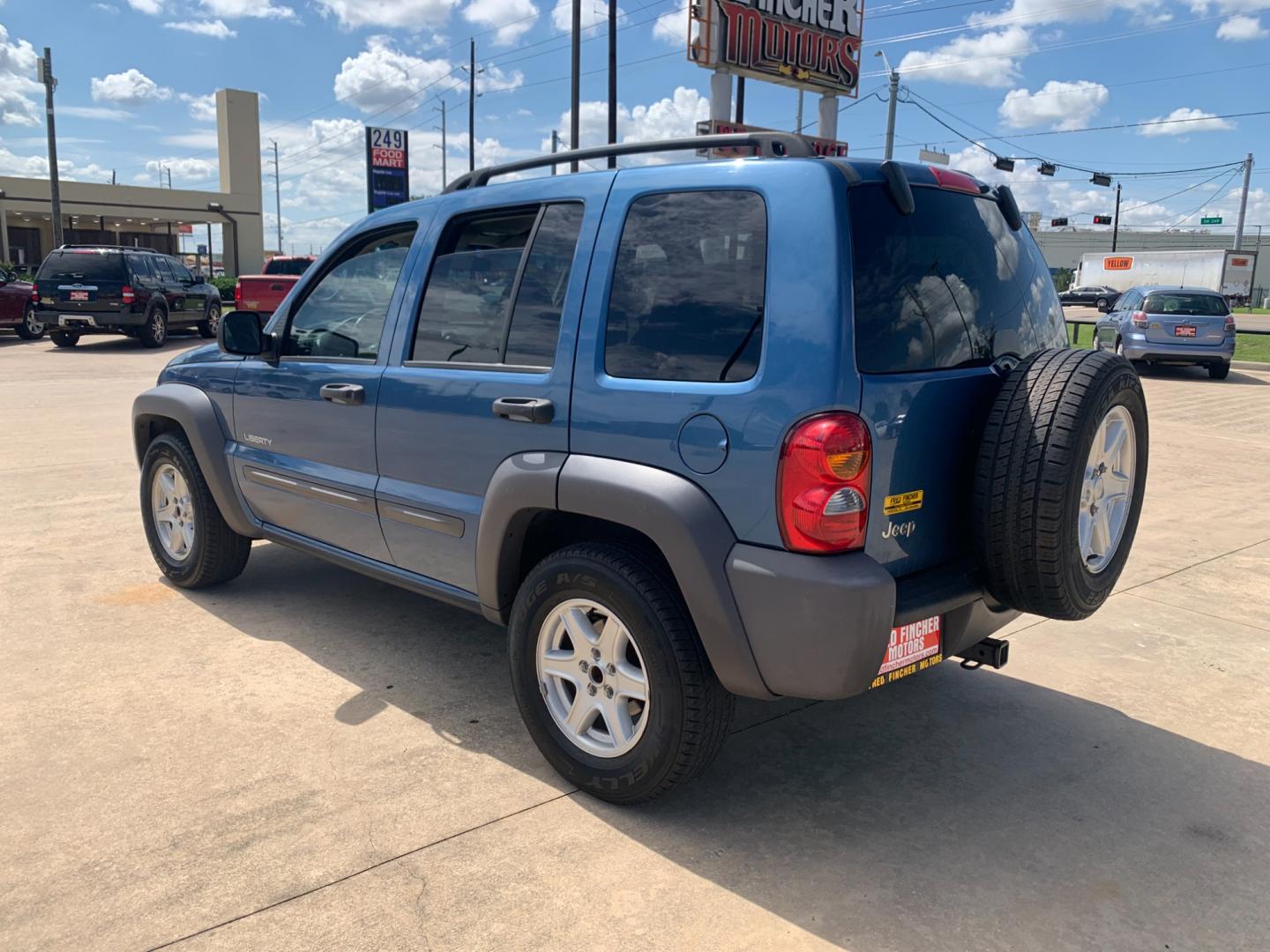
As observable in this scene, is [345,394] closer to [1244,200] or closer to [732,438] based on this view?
[732,438]

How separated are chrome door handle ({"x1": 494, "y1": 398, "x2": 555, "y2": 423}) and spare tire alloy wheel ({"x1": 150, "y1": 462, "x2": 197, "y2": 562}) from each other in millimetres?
2469

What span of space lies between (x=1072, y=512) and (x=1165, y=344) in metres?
15.9

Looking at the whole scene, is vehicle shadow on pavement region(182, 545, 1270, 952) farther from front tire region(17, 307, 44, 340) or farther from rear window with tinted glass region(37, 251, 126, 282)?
front tire region(17, 307, 44, 340)

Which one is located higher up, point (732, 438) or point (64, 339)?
point (732, 438)

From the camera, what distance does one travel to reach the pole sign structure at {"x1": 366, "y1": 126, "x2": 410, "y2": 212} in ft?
134

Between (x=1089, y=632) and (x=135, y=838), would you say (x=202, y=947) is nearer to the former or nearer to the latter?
(x=135, y=838)

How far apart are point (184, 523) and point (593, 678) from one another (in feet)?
9.69

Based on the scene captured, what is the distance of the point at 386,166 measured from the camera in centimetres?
4200

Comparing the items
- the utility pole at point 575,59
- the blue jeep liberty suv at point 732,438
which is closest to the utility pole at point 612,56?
the utility pole at point 575,59

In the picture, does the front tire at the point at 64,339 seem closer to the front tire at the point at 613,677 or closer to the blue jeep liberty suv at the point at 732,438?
the blue jeep liberty suv at the point at 732,438

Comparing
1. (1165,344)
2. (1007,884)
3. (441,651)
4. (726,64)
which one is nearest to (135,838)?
(441,651)

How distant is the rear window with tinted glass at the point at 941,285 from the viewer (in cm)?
278

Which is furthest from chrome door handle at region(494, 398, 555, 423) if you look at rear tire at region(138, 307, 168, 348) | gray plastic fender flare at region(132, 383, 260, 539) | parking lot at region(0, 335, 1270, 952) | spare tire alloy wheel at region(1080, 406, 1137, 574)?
rear tire at region(138, 307, 168, 348)

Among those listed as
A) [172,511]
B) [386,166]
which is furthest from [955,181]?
[386,166]
